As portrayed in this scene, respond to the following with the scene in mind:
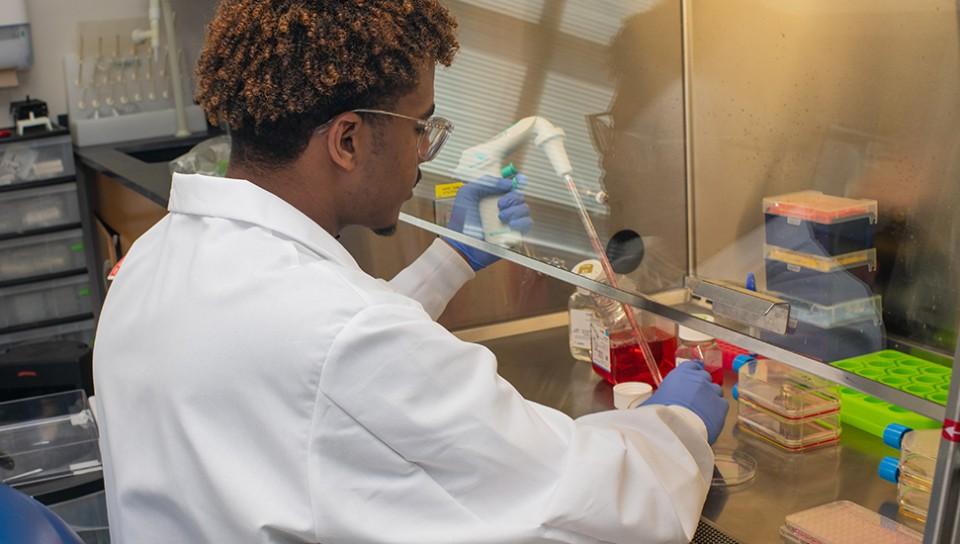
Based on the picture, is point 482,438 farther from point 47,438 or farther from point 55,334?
point 55,334

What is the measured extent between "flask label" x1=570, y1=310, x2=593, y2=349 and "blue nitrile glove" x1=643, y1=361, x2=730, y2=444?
53 centimetres

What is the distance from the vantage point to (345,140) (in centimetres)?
102

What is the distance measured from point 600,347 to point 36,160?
2987 mm

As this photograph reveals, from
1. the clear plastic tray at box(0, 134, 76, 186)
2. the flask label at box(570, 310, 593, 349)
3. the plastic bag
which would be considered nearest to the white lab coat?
the flask label at box(570, 310, 593, 349)

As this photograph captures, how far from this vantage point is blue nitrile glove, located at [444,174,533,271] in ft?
4.83

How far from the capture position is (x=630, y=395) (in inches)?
58.5

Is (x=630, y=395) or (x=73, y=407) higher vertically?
(x=630, y=395)

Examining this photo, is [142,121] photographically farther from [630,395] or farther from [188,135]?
[630,395]

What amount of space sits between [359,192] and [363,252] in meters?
1.20

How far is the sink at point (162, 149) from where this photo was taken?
154 inches

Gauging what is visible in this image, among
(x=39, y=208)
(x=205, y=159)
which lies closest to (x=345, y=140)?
(x=205, y=159)

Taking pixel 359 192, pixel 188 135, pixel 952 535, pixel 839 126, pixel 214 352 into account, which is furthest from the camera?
pixel 188 135

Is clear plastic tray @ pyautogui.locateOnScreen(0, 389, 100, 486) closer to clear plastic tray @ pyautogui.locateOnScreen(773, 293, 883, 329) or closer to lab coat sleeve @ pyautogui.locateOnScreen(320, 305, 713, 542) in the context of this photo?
lab coat sleeve @ pyautogui.locateOnScreen(320, 305, 713, 542)

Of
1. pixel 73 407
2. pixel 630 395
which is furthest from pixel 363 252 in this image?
pixel 630 395
